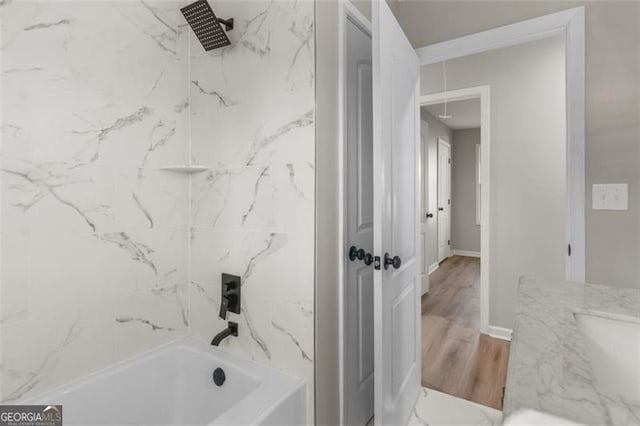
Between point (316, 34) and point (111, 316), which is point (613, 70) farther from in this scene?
point (111, 316)

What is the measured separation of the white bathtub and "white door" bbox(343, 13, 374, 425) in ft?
1.31

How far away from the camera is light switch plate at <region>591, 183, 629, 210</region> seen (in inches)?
61.9

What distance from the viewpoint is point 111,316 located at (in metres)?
1.53

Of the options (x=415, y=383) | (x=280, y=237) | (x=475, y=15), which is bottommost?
(x=415, y=383)

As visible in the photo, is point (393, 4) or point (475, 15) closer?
point (475, 15)

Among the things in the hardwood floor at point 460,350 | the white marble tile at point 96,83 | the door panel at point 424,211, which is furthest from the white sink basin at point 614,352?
the door panel at point 424,211

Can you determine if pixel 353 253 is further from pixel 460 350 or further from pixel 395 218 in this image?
Result: pixel 460 350

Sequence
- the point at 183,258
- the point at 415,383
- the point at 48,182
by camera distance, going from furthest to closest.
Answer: the point at 415,383 < the point at 183,258 < the point at 48,182

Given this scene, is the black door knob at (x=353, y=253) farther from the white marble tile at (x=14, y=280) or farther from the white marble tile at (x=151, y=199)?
the white marble tile at (x=14, y=280)

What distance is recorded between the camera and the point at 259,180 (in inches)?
62.1

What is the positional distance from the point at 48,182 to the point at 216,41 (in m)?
0.94

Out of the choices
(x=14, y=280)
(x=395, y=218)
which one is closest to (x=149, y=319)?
(x=14, y=280)

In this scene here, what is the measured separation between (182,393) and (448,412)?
1458 millimetres

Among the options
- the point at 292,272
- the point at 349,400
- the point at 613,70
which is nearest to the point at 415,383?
the point at 349,400
